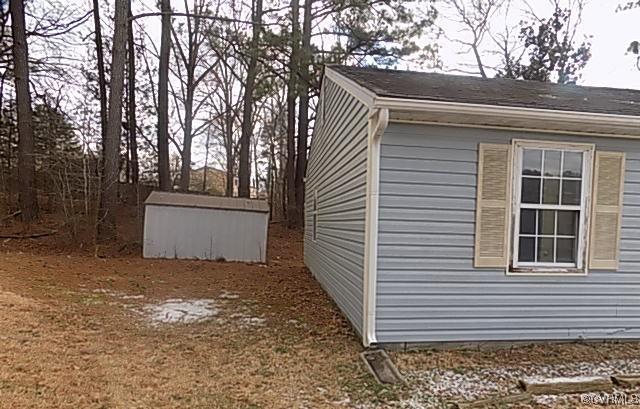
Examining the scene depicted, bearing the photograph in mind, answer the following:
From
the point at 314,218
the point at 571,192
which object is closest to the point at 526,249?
the point at 571,192

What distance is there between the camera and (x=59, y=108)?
14625 mm

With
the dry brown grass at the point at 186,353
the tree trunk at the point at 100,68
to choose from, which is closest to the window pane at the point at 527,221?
the dry brown grass at the point at 186,353

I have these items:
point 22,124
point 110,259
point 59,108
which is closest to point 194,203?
point 110,259

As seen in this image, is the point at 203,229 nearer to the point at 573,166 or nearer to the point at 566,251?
the point at 566,251

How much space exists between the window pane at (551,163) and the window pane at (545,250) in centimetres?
72

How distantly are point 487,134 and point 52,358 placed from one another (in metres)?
4.72

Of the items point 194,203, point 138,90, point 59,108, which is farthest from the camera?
point 138,90

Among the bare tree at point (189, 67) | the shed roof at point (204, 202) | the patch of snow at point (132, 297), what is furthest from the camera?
the bare tree at point (189, 67)

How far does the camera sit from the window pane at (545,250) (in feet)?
16.6

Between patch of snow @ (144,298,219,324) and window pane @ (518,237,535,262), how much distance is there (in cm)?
385

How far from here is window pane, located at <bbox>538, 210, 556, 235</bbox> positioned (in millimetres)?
5027

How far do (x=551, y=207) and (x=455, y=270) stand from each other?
1.25m

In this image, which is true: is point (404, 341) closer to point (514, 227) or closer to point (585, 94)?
point (514, 227)

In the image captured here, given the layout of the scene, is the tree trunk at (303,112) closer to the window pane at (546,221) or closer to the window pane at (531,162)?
the window pane at (531,162)
